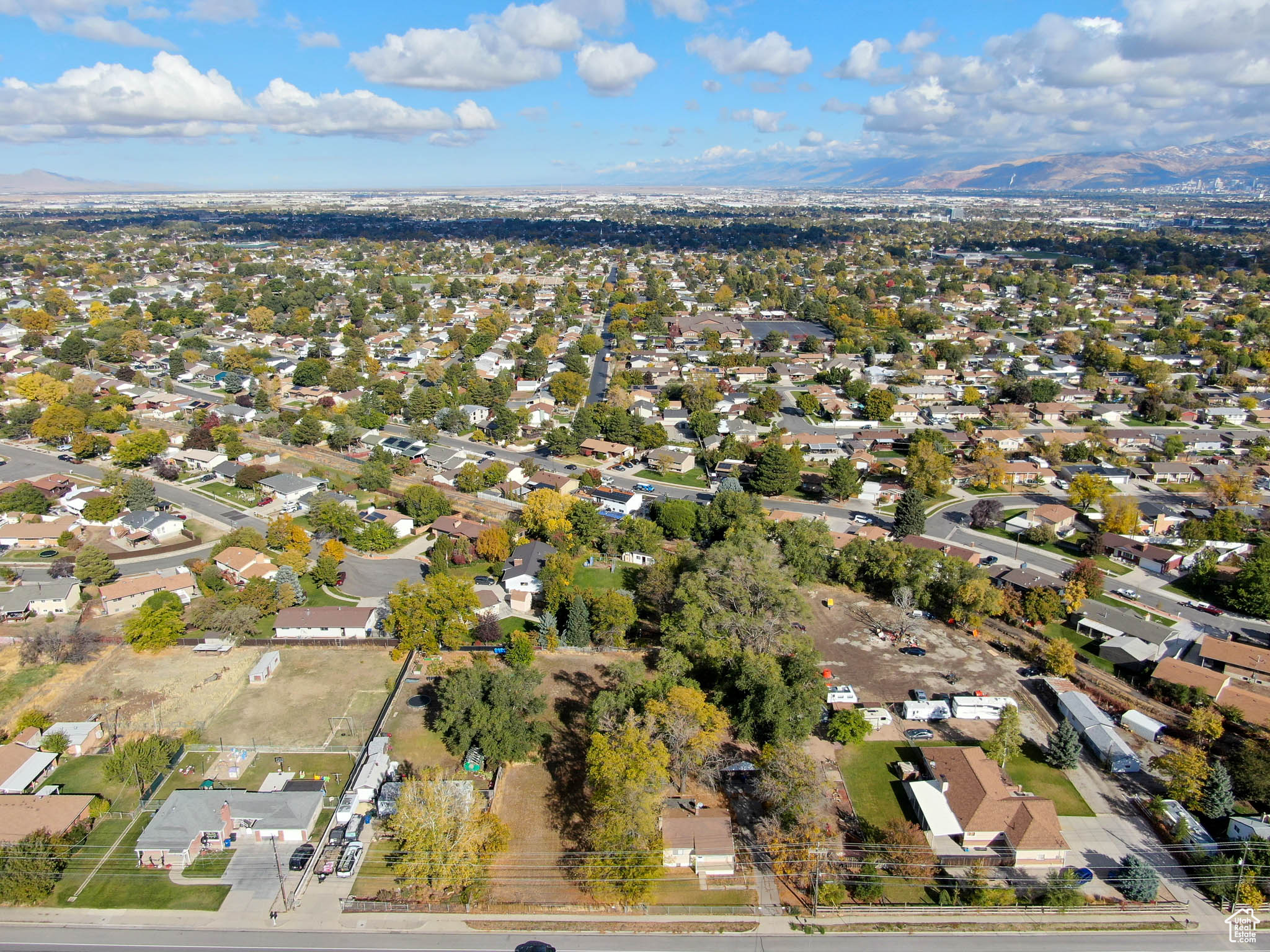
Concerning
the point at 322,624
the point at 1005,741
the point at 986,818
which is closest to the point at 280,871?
the point at 322,624

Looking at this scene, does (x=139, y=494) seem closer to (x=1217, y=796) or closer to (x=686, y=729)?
(x=686, y=729)

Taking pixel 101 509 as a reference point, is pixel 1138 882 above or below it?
below

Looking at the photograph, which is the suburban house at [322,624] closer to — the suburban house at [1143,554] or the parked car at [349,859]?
the parked car at [349,859]

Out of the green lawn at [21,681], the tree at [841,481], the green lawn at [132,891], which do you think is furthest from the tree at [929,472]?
the green lawn at [21,681]

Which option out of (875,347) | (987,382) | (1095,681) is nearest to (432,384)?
(875,347)

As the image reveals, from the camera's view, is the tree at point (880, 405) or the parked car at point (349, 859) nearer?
the parked car at point (349, 859)

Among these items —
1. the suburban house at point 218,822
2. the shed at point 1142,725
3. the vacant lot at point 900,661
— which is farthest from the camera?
the vacant lot at point 900,661

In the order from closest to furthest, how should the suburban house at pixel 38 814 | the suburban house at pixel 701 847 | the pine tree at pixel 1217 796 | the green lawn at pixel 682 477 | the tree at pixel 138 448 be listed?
the suburban house at pixel 701 847, the suburban house at pixel 38 814, the pine tree at pixel 1217 796, the green lawn at pixel 682 477, the tree at pixel 138 448
